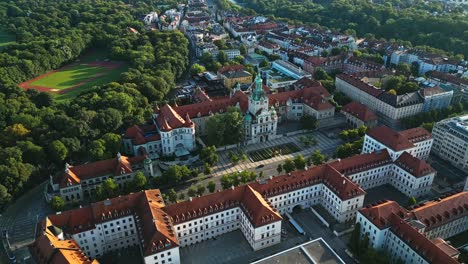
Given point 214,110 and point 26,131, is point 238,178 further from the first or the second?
point 26,131

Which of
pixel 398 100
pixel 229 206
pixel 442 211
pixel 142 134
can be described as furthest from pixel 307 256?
pixel 398 100

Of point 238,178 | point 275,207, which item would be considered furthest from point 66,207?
point 275,207

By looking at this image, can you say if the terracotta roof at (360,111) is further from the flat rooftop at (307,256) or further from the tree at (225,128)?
the flat rooftop at (307,256)

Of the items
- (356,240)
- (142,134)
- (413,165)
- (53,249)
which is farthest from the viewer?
(142,134)

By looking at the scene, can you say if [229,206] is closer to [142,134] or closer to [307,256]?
[307,256]

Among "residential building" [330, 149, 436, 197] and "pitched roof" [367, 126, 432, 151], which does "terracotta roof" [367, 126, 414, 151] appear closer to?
"pitched roof" [367, 126, 432, 151]

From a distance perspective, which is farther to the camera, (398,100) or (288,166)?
(398,100)

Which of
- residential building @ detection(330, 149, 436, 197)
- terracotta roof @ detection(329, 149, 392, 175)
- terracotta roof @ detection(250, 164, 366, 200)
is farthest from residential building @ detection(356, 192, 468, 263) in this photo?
terracotta roof @ detection(329, 149, 392, 175)

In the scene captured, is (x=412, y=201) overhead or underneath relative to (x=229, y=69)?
underneath
